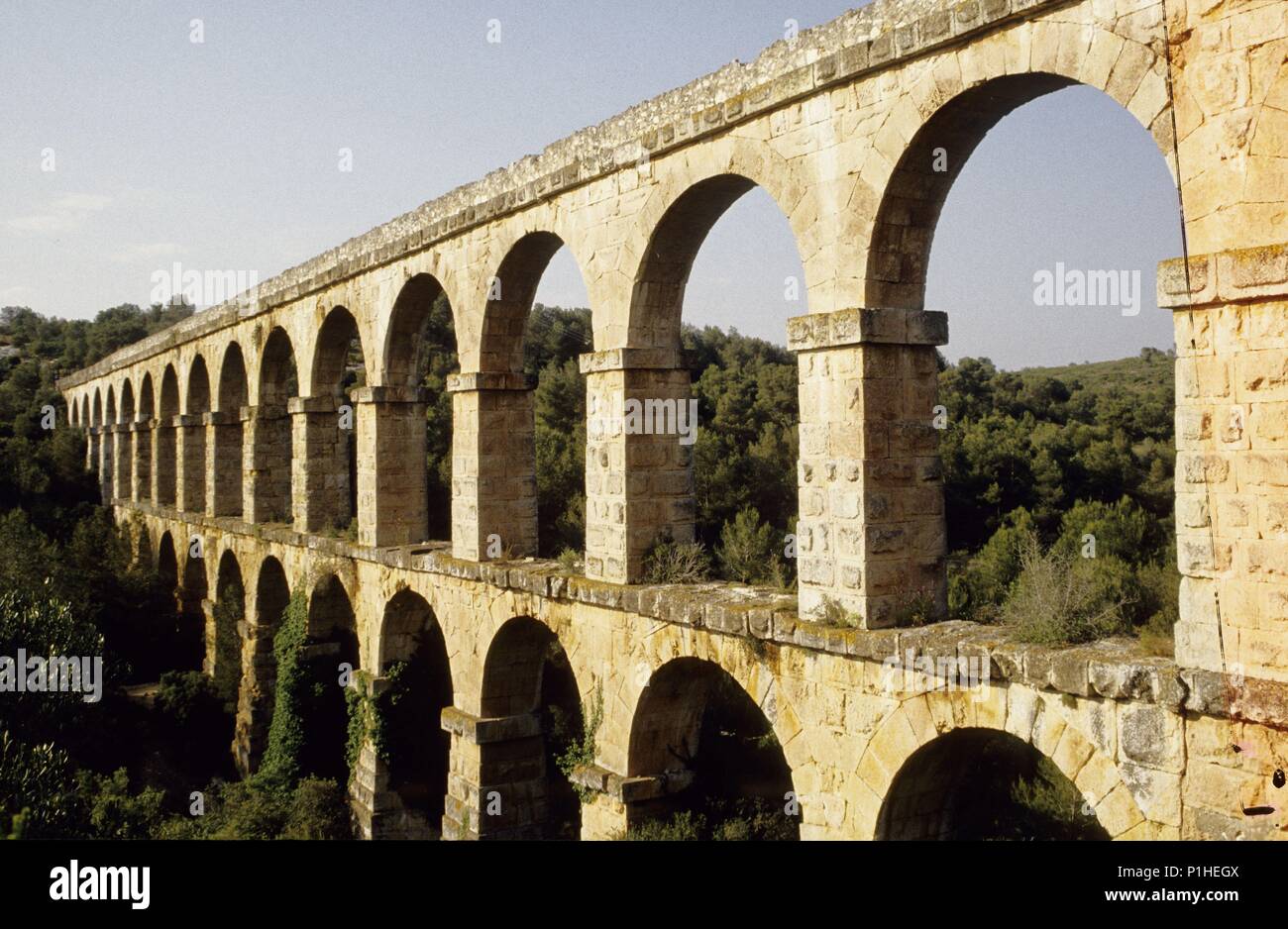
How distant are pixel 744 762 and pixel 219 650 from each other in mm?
8784

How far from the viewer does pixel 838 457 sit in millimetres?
6023

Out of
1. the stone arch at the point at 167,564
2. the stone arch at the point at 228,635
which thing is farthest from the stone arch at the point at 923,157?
the stone arch at the point at 167,564

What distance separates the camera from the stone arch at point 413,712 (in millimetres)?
11422

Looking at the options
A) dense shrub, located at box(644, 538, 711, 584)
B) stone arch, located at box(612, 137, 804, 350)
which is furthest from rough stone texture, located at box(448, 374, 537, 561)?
dense shrub, located at box(644, 538, 711, 584)

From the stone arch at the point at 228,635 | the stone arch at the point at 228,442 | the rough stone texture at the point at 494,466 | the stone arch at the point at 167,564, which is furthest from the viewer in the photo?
the stone arch at the point at 167,564

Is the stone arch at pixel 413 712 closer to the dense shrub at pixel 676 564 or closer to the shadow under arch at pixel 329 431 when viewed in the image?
the shadow under arch at pixel 329 431

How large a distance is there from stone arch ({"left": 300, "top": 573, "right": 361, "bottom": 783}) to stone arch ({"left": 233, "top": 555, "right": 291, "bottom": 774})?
2073 mm

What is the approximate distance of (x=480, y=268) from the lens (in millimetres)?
9664

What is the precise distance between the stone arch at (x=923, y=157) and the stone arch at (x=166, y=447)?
1797 centimetres

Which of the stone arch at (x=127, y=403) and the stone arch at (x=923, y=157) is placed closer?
the stone arch at (x=923, y=157)

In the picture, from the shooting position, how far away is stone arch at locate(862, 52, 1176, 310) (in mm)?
5215

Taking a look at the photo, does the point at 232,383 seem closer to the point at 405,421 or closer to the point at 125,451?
the point at 405,421

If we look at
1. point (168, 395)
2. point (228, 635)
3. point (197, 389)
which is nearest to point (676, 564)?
point (228, 635)

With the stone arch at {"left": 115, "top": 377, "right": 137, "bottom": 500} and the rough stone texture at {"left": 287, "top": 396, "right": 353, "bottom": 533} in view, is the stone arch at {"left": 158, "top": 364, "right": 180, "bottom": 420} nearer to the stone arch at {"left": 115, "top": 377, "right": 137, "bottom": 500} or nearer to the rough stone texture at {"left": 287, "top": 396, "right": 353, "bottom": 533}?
the stone arch at {"left": 115, "top": 377, "right": 137, "bottom": 500}
